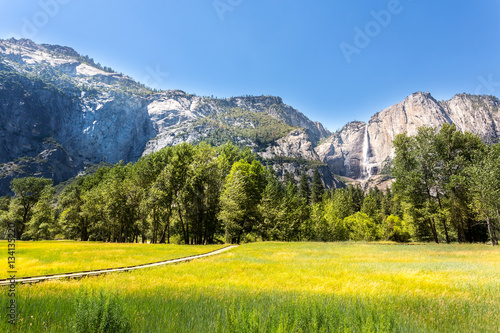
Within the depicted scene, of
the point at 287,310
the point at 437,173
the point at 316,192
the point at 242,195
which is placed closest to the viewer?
the point at 287,310

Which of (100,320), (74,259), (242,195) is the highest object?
(242,195)

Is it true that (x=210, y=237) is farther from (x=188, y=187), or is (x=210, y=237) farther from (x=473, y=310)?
(x=473, y=310)

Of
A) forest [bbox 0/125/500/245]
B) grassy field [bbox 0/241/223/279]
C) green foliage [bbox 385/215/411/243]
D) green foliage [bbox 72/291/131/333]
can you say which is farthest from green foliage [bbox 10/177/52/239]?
green foliage [bbox 385/215/411/243]

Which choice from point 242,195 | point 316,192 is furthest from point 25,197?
point 316,192

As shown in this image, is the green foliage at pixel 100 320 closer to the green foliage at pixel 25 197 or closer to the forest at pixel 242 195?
the forest at pixel 242 195

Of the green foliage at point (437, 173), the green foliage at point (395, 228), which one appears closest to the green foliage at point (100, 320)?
the green foliage at point (437, 173)

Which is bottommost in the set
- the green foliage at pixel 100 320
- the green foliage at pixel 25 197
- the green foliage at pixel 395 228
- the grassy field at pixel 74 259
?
the green foliage at pixel 395 228

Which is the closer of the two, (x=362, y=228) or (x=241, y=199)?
(x=241, y=199)

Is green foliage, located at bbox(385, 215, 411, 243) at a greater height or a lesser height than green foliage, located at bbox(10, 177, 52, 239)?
lesser

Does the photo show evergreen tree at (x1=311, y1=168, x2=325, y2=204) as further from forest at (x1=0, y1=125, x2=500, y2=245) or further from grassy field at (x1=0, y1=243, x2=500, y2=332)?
grassy field at (x1=0, y1=243, x2=500, y2=332)

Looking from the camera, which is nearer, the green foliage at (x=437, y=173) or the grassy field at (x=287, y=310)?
the grassy field at (x=287, y=310)

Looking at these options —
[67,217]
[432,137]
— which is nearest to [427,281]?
[432,137]

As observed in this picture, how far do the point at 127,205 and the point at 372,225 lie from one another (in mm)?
70546

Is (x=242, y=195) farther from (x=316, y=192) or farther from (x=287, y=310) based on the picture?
(x=316, y=192)
